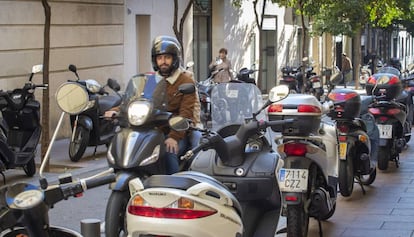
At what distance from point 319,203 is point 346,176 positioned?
1978mm

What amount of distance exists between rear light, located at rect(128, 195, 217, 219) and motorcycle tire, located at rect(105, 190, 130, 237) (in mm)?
1942

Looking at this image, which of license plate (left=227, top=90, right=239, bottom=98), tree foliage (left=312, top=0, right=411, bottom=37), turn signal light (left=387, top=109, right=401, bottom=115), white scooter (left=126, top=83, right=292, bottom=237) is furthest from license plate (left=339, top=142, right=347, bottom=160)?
tree foliage (left=312, top=0, right=411, bottom=37)

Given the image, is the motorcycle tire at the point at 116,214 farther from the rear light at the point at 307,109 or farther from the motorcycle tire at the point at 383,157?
the motorcycle tire at the point at 383,157

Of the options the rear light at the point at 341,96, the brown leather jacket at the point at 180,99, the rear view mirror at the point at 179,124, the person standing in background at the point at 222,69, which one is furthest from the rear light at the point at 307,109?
the person standing in background at the point at 222,69

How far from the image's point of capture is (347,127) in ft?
28.3

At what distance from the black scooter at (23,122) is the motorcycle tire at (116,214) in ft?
15.4

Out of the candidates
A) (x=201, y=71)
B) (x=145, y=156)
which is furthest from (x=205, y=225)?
(x=201, y=71)

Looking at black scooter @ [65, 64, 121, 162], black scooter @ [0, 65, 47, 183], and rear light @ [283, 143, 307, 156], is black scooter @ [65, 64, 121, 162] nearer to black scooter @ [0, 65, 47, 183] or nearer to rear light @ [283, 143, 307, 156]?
black scooter @ [0, 65, 47, 183]

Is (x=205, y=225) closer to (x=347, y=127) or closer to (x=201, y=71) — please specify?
(x=347, y=127)

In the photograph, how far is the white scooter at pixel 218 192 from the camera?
3531 mm

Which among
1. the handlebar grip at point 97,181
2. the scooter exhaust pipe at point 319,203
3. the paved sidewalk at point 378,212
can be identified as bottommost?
the paved sidewalk at point 378,212

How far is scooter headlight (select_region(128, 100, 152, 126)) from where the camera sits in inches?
218

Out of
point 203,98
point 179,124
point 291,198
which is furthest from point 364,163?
point 203,98

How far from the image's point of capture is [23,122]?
10367mm
